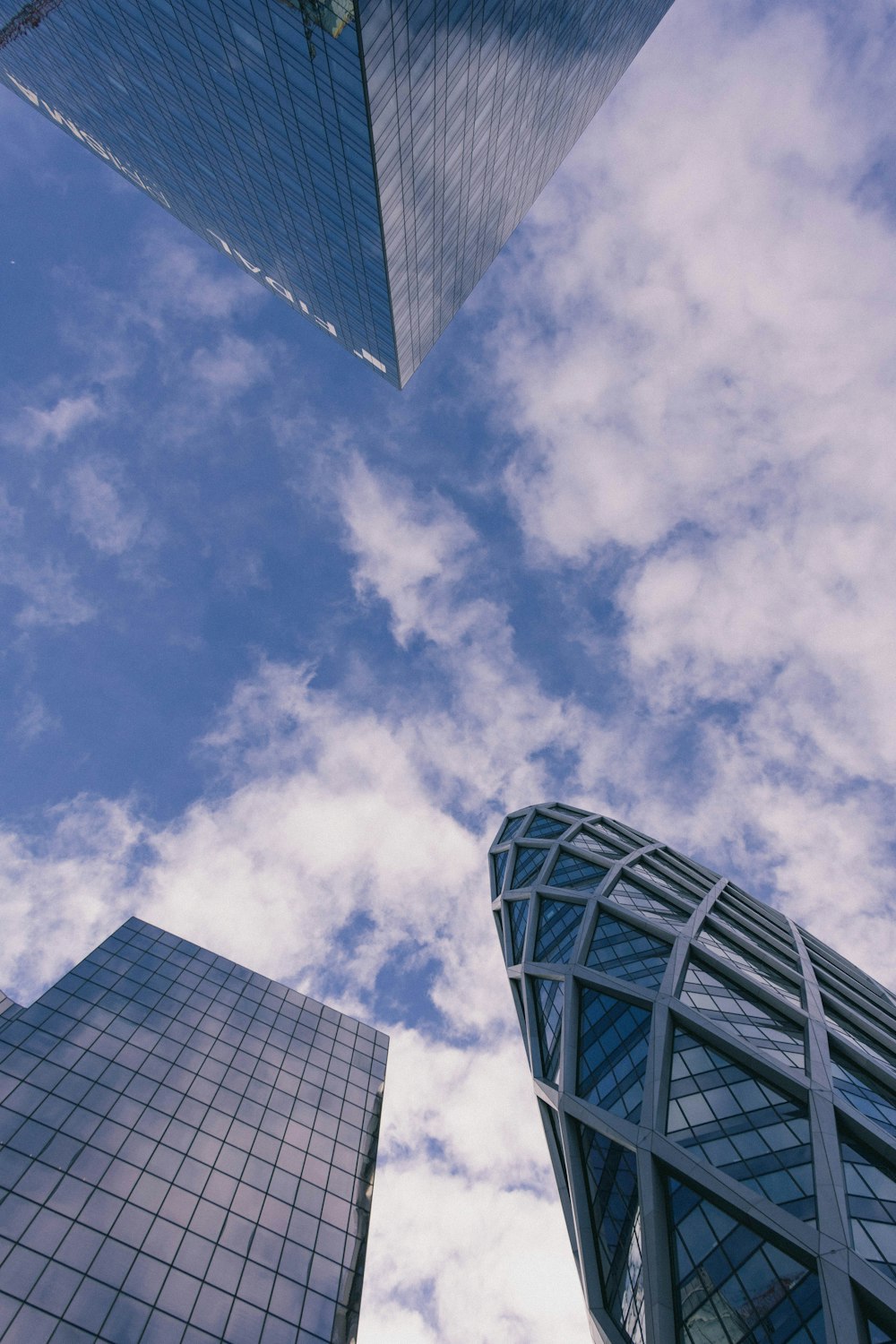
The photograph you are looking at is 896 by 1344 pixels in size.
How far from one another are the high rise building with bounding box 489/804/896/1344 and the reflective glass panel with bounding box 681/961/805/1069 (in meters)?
0.10

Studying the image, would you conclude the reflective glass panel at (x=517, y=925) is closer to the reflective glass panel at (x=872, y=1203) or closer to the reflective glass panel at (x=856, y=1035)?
the reflective glass panel at (x=856, y=1035)

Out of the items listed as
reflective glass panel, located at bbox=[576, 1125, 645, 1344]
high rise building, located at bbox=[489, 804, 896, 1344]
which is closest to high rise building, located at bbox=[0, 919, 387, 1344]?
high rise building, located at bbox=[489, 804, 896, 1344]

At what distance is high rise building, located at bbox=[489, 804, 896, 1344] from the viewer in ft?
59.0

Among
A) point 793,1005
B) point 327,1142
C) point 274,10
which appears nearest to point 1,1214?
point 327,1142

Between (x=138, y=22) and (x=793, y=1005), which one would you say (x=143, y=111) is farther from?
(x=793, y=1005)

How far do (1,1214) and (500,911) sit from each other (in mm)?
33186

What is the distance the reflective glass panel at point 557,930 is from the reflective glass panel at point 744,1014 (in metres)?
7.57

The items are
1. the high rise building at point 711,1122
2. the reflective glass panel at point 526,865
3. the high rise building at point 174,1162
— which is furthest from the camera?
the reflective glass panel at point 526,865

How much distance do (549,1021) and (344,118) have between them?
4757 cm

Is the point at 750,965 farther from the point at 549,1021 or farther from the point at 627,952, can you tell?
the point at 549,1021

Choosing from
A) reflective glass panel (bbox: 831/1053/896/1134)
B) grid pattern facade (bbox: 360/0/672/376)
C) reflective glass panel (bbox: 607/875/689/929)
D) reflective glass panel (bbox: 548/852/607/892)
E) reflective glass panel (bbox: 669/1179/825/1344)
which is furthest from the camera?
reflective glass panel (bbox: 548/852/607/892)

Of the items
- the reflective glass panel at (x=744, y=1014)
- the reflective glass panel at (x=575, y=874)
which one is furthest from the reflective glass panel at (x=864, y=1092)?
the reflective glass panel at (x=575, y=874)

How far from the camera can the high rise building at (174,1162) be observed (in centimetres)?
2473

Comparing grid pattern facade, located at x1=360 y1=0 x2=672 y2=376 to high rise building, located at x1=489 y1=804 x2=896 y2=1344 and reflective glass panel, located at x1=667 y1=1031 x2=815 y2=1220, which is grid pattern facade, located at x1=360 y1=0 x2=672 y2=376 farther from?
reflective glass panel, located at x1=667 y1=1031 x2=815 y2=1220
